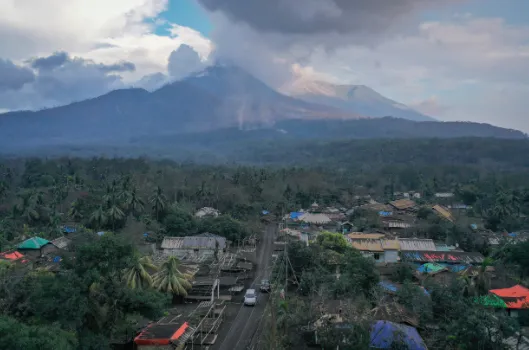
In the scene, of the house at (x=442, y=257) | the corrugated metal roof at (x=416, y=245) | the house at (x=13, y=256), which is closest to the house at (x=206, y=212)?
the house at (x=13, y=256)

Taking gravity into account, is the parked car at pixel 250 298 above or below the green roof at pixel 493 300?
below

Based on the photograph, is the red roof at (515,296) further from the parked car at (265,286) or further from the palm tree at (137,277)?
the palm tree at (137,277)

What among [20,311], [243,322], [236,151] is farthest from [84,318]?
[236,151]

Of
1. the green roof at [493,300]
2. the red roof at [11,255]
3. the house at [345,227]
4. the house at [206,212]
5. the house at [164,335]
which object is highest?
the green roof at [493,300]

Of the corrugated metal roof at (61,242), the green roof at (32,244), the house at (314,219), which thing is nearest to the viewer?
the green roof at (32,244)

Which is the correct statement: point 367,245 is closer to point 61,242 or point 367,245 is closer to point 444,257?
point 444,257

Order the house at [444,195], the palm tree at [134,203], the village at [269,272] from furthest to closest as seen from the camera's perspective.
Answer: the house at [444,195]
the palm tree at [134,203]
the village at [269,272]
